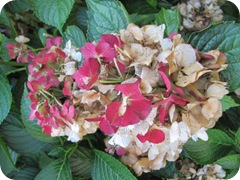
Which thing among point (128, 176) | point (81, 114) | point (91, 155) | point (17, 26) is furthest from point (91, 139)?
point (17, 26)

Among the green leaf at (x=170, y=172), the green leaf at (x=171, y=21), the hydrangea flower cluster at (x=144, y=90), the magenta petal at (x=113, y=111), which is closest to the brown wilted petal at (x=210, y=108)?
the hydrangea flower cluster at (x=144, y=90)

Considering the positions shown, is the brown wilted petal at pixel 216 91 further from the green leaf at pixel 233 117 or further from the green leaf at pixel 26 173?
the green leaf at pixel 26 173

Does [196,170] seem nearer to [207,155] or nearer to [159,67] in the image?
[207,155]

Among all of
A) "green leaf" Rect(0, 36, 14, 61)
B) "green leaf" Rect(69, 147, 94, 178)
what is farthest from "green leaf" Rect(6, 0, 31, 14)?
"green leaf" Rect(69, 147, 94, 178)

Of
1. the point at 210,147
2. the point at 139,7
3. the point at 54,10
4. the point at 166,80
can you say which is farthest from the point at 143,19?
the point at 166,80

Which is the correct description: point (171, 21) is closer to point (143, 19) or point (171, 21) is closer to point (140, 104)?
point (143, 19)

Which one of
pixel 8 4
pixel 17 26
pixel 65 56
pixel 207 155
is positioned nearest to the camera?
pixel 65 56
